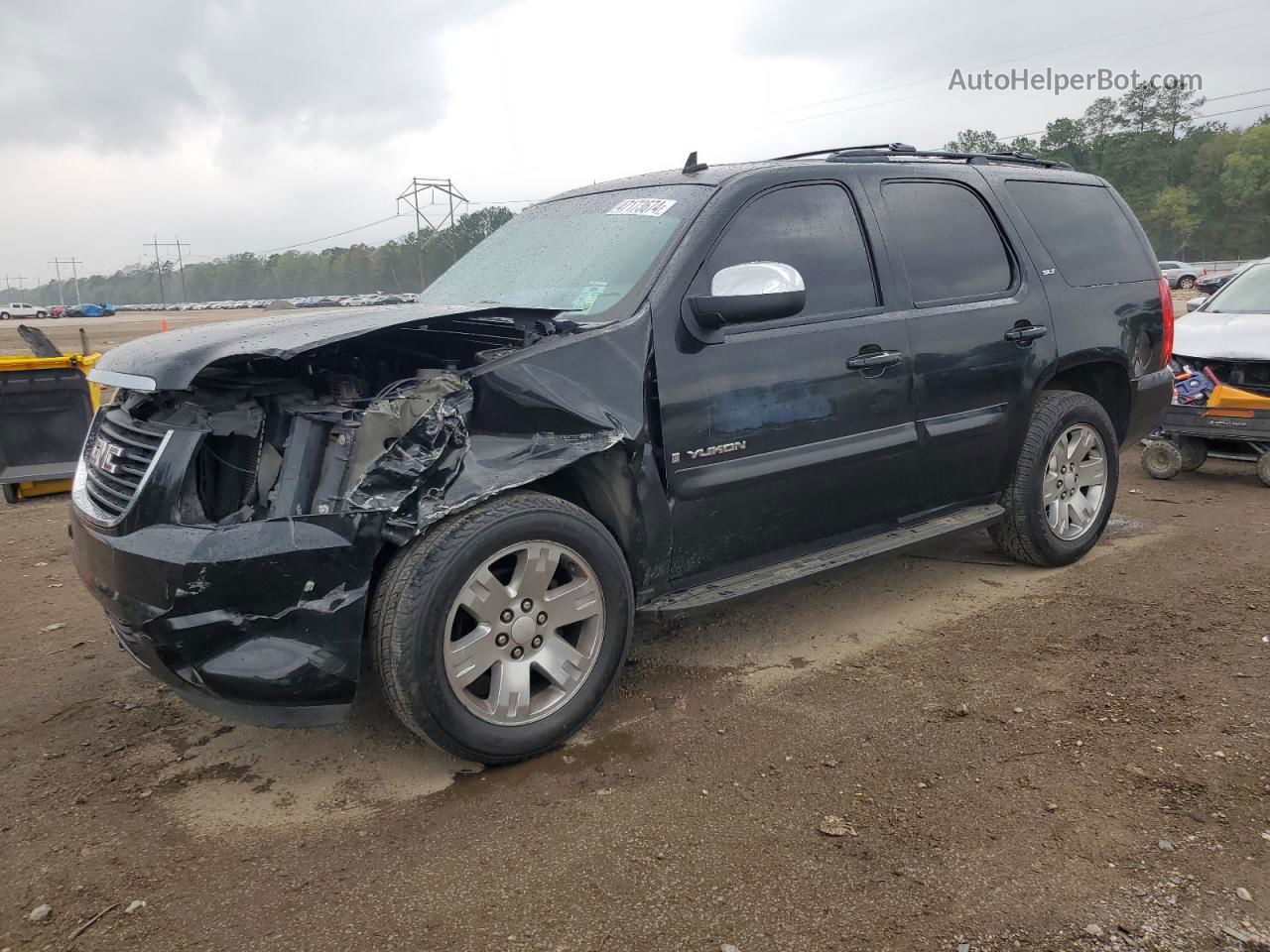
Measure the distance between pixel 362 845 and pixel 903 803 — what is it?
4.96 feet

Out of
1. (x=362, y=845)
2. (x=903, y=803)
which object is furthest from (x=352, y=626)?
(x=903, y=803)

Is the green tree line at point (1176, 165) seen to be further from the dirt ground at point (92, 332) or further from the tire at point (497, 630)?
the tire at point (497, 630)

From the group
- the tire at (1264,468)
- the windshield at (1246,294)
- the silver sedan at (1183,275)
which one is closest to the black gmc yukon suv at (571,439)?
the tire at (1264,468)

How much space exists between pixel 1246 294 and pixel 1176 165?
72030 mm

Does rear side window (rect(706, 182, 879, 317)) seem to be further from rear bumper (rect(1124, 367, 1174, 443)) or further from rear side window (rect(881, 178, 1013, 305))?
rear bumper (rect(1124, 367, 1174, 443))

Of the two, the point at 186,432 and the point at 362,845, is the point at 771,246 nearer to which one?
the point at 186,432

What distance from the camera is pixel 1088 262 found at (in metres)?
4.82

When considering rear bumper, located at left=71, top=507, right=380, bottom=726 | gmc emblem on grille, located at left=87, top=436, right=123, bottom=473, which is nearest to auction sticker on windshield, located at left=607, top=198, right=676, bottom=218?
rear bumper, located at left=71, top=507, right=380, bottom=726

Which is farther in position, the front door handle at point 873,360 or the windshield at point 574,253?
the front door handle at point 873,360

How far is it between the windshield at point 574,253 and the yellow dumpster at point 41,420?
4.52 m

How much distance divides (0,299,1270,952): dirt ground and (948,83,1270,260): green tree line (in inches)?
2608

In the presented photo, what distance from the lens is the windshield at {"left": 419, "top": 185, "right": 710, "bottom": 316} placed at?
347 cm

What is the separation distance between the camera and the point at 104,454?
10.2 feet

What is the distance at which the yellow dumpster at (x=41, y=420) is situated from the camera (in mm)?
7254
